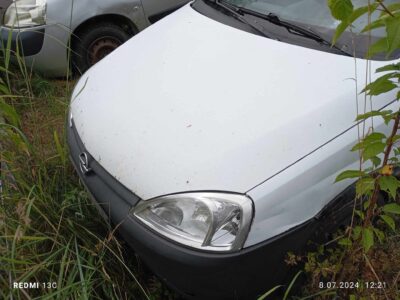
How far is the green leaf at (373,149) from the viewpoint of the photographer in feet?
4.53

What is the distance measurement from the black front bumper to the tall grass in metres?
0.15

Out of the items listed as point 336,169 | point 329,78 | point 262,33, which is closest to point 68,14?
point 262,33

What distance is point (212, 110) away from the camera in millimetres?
1838

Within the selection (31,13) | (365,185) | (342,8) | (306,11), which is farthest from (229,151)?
(31,13)

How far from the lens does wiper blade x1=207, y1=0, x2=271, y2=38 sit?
7.28 ft

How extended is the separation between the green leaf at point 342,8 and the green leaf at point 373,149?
433mm

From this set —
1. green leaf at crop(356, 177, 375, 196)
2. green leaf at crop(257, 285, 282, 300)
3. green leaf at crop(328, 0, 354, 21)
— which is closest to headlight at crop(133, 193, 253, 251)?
green leaf at crop(257, 285, 282, 300)

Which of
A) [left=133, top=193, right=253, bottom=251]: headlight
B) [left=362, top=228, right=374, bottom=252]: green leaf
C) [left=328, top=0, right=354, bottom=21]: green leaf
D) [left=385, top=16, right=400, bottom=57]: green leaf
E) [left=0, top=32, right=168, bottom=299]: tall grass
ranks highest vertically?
[left=328, top=0, right=354, bottom=21]: green leaf

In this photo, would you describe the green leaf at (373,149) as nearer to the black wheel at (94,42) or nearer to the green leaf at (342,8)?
the green leaf at (342,8)

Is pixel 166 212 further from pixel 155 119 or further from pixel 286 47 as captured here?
pixel 286 47

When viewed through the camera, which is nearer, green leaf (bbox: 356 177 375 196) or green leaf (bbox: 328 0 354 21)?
green leaf (bbox: 328 0 354 21)

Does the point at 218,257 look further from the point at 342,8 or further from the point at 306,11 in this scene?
the point at 306,11

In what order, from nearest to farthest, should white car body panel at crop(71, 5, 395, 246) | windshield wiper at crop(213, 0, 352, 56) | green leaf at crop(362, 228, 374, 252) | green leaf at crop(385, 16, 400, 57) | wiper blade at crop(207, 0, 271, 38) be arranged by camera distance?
green leaf at crop(385, 16, 400, 57), green leaf at crop(362, 228, 374, 252), white car body panel at crop(71, 5, 395, 246), windshield wiper at crop(213, 0, 352, 56), wiper blade at crop(207, 0, 271, 38)

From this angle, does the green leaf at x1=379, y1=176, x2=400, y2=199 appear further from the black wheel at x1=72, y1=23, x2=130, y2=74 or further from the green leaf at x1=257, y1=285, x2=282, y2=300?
the black wheel at x1=72, y1=23, x2=130, y2=74
